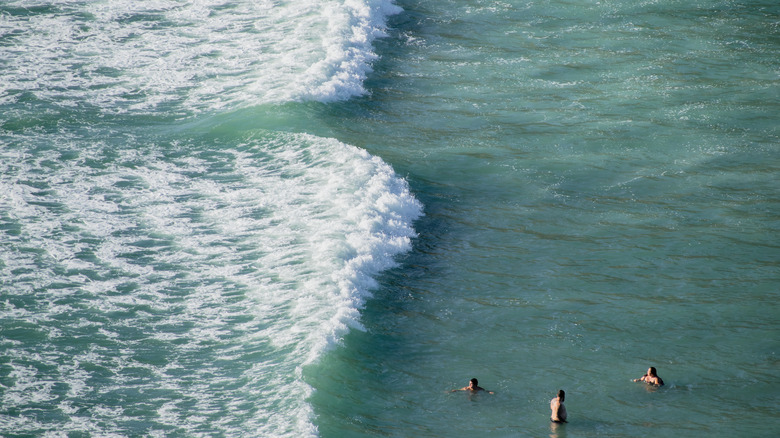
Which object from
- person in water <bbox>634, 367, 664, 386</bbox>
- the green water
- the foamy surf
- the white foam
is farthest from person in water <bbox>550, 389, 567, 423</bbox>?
the white foam

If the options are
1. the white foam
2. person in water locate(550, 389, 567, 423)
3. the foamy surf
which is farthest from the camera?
the white foam

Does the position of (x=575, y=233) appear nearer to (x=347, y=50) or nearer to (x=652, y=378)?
(x=652, y=378)

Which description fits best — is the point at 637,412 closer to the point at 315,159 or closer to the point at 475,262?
the point at 475,262

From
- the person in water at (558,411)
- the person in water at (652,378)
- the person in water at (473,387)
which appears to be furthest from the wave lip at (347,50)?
the person in water at (558,411)

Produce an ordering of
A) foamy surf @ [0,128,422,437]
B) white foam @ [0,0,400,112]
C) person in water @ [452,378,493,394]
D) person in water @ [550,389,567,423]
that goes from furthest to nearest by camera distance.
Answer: white foam @ [0,0,400,112] → person in water @ [452,378,493,394] → foamy surf @ [0,128,422,437] → person in water @ [550,389,567,423]

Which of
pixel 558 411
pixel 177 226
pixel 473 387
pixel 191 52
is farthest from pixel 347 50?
pixel 558 411

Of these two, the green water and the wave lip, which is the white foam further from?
the green water

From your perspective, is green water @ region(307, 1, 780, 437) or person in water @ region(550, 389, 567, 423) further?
green water @ region(307, 1, 780, 437)
